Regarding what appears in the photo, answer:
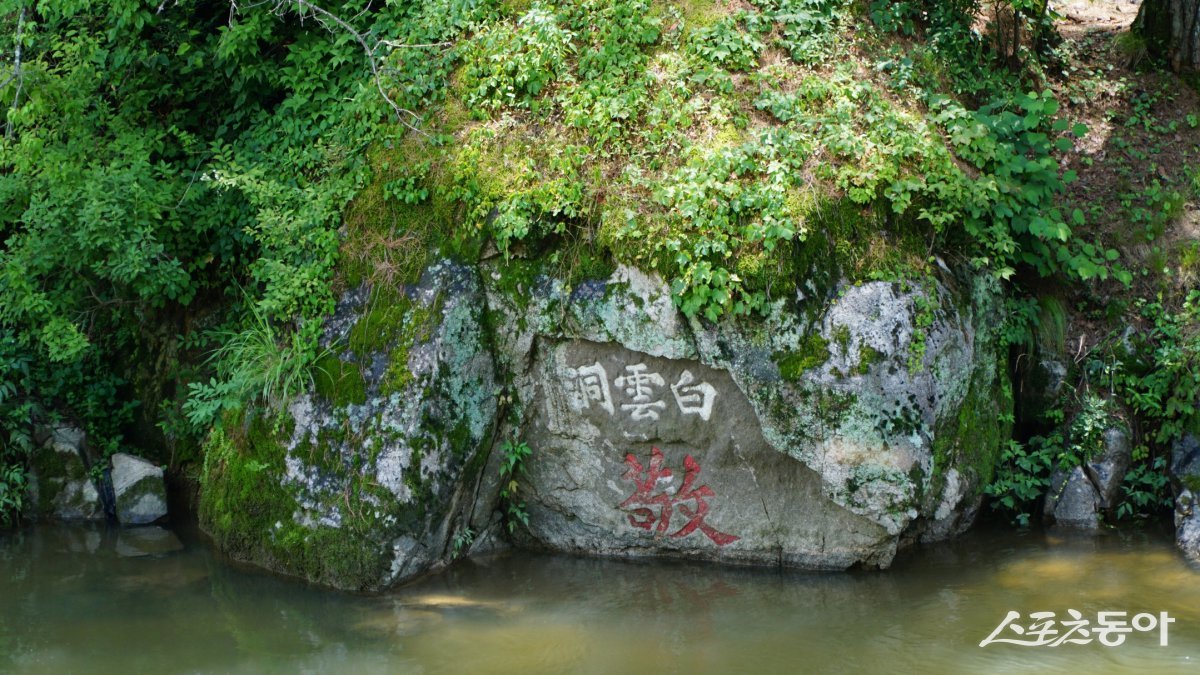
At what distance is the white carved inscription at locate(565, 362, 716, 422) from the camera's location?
21.9ft

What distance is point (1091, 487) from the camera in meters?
7.26

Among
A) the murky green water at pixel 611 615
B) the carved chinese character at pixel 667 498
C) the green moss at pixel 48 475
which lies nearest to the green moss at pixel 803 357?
the carved chinese character at pixel 667 498

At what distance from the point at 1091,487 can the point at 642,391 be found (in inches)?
126

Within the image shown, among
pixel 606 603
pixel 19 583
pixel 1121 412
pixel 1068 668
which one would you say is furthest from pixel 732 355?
pixel 19 583

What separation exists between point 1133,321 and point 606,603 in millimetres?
4339

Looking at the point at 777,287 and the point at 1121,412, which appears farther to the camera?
the point at 1121,412

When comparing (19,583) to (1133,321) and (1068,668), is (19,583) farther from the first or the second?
(1133,321)

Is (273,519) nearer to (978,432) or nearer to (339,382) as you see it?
(339,382)

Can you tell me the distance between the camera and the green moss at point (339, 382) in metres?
6.82

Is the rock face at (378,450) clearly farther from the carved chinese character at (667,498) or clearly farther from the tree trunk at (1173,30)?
the tree trunk at (1173,30)

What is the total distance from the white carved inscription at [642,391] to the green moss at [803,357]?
48cm

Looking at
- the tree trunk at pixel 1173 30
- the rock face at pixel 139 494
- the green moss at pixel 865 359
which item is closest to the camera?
the green moss at pixel 865 359

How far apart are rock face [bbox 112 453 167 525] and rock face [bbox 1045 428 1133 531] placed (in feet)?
21.2

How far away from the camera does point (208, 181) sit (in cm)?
785
